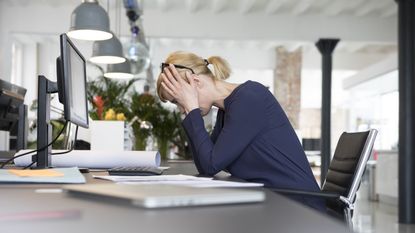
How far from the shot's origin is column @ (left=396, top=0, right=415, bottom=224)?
21.2ft

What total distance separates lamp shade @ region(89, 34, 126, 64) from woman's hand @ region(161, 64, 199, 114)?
308 centimetres

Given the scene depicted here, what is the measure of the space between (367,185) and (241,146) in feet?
30.3

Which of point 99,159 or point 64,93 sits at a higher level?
point 64,93

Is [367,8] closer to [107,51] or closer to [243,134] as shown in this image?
[107,51]

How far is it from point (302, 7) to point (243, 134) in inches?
280

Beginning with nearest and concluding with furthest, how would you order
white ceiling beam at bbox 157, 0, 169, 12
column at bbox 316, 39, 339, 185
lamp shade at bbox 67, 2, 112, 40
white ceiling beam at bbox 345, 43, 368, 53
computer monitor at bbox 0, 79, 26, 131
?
computer monitor at bbox 0, 79, 26, 131
lamp shade at bbox 67, 2, 112, 40
white ceiling beam at bbox 157, 0, 169, 12
column at bbox 316, 39, 339, 185
white ceiling beam at bbox 345, 43, 368, 53

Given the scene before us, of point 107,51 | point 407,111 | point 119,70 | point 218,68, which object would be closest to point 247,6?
point 407,111

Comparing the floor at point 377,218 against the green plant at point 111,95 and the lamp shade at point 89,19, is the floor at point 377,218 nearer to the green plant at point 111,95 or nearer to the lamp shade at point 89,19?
the green plant at point 111,95

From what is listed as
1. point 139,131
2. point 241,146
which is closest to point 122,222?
point 241,146

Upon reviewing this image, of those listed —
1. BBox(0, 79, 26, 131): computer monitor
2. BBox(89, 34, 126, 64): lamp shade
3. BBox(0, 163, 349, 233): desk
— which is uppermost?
BBox(89, 34, 126, 64): lamp shade

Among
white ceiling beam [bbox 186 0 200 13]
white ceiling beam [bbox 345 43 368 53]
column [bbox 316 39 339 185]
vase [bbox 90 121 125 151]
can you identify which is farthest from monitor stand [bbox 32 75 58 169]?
white ceiling beam [bbox 345 43 368 53]

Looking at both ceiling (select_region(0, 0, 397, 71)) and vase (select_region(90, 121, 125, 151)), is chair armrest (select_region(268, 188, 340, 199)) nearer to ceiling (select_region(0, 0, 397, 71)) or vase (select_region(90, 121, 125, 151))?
vase (select_region(90, 121, 125, 151))

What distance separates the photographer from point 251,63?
43.8ft

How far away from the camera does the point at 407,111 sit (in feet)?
21.3
